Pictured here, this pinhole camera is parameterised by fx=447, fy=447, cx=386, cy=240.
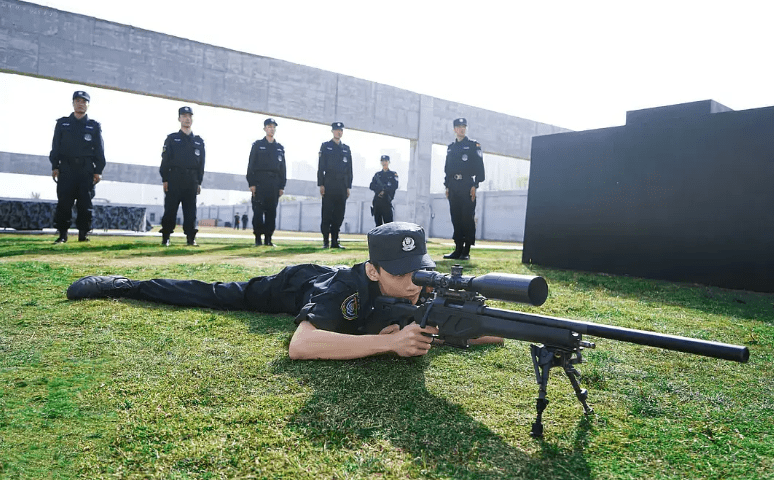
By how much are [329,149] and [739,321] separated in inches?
271

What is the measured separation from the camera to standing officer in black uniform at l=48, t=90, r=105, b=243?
695 centimetres

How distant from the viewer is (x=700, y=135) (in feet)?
17.9

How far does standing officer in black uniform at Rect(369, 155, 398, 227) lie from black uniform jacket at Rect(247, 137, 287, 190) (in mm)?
2831

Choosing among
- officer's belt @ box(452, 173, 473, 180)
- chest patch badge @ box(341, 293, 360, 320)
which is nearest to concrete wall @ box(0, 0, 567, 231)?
officer's belt @ box(452, 173, 473, 180)

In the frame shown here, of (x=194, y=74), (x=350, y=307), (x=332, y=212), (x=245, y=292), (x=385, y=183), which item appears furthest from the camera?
(x=194, y=74)

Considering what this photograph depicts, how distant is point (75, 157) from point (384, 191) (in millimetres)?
6204

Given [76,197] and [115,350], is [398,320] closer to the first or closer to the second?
[115,350]

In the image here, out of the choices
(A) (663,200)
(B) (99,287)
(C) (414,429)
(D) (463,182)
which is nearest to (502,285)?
(C) (414,429)

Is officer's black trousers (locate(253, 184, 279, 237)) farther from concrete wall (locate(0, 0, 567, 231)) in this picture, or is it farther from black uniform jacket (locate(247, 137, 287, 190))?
concrete wall (locate(0, 0, 567, 231))

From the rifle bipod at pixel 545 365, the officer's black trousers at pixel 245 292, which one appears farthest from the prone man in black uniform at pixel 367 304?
the rifle bipod at pixel 545 365

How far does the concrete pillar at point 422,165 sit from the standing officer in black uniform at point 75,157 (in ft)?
44.6

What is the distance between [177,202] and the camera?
8.23 metres

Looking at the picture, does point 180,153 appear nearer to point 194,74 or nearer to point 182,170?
point 182,170

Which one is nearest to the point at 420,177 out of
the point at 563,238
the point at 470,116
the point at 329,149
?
the point at 470,116
